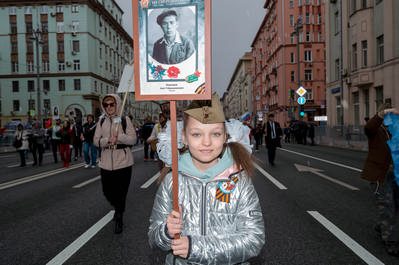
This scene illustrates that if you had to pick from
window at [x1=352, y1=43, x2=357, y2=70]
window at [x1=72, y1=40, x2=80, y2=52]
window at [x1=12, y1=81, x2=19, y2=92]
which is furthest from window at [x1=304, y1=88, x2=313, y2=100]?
window at [x1=12, y1=81, x2=19, y2=92]

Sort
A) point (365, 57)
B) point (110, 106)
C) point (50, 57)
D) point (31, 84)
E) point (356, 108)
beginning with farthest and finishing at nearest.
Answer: point (31, 84) → point (50, 57) → point (356, 108) → point (365, 57) → point (110, 106)

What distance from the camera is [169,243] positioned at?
1683 mm

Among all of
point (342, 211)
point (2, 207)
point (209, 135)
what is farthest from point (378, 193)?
point (2, 207)

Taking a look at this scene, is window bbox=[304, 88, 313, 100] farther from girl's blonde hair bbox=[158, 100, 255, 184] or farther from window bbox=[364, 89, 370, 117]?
girl's blonde hair bbox=[158, 100, 255, 184]

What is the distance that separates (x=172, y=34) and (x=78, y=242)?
3.18 metres

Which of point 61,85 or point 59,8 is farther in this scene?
point 61,85

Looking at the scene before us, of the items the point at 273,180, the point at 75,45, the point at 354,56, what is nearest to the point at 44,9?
the point at 75,45

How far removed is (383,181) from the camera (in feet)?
12.3

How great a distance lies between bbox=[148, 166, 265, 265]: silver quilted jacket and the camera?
1690 millimetres

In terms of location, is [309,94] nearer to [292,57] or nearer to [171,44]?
[292,57]

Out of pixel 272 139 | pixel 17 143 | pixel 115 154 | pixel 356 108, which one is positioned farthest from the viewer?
pixel 356 108

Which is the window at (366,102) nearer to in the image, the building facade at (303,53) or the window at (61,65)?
the building facade at (303,53)

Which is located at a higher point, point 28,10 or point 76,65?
point 28,10

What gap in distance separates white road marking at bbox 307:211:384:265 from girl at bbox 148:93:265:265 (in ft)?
7.11
